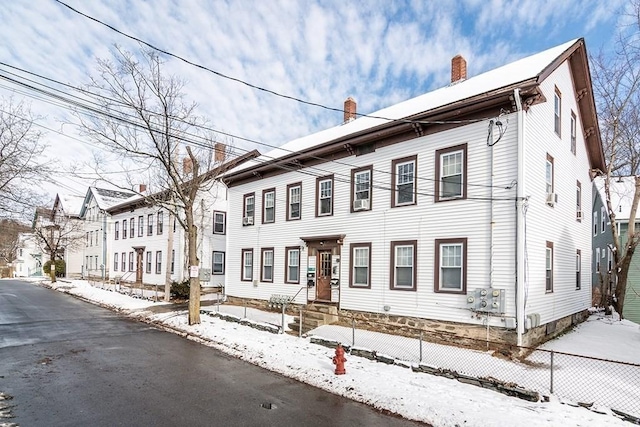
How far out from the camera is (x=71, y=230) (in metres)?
39.2

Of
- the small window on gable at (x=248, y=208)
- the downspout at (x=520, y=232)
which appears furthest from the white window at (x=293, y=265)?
the downspout at (x=520, y=232)

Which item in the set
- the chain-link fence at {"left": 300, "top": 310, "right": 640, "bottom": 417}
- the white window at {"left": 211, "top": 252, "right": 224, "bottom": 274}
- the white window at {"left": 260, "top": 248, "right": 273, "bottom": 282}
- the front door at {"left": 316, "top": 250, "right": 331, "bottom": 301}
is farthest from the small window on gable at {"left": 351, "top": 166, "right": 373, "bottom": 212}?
the white window at {"left": 211, "top": 252, "right": 224, "bottom": 274}

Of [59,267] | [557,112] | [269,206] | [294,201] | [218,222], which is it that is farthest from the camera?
[59,267]

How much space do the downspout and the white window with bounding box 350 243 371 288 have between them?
200 inches

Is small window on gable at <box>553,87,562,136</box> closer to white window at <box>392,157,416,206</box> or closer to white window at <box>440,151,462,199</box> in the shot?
white window at <box>440,151,462,199</box>

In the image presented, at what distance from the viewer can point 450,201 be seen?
469 inches

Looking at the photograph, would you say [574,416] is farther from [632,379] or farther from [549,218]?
[549,218]

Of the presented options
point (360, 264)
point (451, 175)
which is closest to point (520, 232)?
point (451, 175)

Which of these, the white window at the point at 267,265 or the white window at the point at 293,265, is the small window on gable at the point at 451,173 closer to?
the white window at the point at 293,265

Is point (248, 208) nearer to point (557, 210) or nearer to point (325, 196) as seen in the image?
point (325, 196)

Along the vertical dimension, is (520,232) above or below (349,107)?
below

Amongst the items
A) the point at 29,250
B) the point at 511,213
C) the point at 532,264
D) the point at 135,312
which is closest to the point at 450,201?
the point at 511,213

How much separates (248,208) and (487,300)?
509 inches

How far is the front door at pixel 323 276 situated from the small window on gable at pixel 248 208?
529 centimetres
